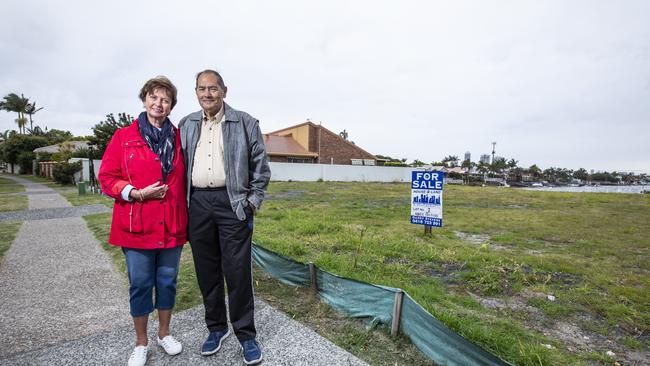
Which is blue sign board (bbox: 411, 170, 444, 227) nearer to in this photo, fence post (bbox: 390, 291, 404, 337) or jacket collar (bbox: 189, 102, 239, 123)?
fence post (bbox: 390, 291, 404, 337)

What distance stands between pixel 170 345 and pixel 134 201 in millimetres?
1147

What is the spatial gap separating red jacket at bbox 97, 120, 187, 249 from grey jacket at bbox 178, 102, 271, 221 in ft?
0.73

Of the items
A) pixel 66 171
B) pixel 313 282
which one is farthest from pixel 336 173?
pixel 313 282

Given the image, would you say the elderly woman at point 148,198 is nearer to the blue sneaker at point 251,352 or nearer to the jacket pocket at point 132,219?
the jacket pocket at point 132,219

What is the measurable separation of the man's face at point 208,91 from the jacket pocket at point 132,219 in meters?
0.83

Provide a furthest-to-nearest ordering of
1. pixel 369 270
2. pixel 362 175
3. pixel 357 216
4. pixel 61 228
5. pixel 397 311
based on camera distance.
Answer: pixel 362 175, pixel 357 216, pixel 61 228, pixel 369 270, pixel 397 311

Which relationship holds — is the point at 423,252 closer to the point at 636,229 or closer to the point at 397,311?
the point at 397,311

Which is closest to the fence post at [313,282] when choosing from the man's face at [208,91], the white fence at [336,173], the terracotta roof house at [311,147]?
the man's face at [208,91]

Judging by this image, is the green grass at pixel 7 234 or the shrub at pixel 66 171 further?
the shrub at pixel 66 171

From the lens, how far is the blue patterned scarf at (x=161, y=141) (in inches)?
89.2

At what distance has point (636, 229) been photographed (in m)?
8.67

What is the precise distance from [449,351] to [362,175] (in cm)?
2885

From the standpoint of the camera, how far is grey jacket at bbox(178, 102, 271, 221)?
231cm

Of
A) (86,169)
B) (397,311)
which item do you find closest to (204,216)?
(397,311)
